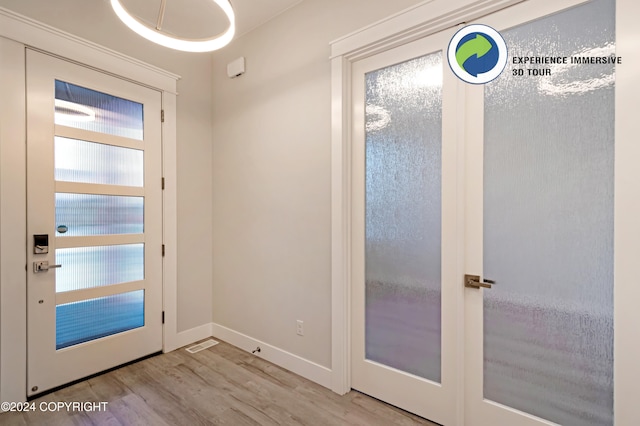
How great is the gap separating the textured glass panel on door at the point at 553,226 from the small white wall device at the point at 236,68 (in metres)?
2.22

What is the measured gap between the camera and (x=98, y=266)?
8.24 feet

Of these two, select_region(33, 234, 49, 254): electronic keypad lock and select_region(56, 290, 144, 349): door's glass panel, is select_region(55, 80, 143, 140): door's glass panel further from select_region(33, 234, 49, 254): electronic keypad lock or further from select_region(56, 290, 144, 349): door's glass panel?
select_region(56, 290, 144, 349): door's glass panel

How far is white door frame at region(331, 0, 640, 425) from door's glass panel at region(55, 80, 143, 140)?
182cm

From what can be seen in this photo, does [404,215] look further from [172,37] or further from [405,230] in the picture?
[172,37]

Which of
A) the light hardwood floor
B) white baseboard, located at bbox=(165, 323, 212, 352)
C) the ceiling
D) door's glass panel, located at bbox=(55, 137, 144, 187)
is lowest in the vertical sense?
the light hardwood floor

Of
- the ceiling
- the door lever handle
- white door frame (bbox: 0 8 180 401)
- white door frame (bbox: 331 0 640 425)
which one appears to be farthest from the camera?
the ceiling

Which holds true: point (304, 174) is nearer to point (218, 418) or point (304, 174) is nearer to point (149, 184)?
point (149, 184)

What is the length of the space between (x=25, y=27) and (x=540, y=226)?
353 centimetres

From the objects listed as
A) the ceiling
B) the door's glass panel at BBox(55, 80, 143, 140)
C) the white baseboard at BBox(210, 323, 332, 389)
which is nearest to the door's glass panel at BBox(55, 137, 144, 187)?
the door's glass panel at BBox(55, 80, 143, 140)

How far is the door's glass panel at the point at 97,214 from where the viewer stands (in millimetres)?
2318

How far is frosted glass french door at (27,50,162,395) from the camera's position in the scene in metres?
2.20

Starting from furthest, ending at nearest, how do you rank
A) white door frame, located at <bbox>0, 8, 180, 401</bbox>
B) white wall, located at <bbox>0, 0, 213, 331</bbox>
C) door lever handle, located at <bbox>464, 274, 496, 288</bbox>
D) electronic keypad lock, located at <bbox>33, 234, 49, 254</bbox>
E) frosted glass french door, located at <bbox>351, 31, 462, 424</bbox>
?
white wall, located at <bbox>0, 0, 213, 331</bbox>, electronic keypad lock, located at <bbox>33, 234, 49, 254</bbox>, white door frame, located at <bbox>0, 8, 180, 401</bbox>, frosted glass french door, located at <bbox>351, 31, 462, 424</bbox>, door lever handle, located at <bbox>464, 274, 496, 288</bbox>

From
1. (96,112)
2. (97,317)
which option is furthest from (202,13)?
(97,317)

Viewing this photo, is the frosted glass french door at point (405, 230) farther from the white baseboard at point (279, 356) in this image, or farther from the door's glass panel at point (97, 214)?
the door's glass panel at point (97, 214)
